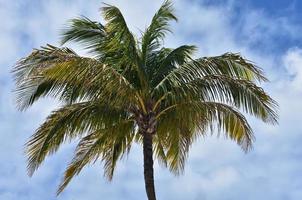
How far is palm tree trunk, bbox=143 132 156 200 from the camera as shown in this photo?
1820 centimetres

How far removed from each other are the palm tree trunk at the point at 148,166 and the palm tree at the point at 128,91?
0.03m

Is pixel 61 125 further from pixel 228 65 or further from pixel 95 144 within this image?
pixel 228 65

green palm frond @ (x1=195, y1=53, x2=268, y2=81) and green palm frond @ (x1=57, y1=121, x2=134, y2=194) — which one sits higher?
green palm frond @ (x1=195, y1=53, x2=268, y2=81)

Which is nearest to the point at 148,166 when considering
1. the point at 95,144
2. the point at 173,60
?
the point at 95,144

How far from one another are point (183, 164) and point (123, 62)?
4160 millimetres

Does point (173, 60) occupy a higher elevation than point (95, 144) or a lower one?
higher

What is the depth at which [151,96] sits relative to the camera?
1859 centimetres

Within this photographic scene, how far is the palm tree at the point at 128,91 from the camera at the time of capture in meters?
17.6

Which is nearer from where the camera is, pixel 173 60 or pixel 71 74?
pixel 71 74

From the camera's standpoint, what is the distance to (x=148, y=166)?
18.4 metres

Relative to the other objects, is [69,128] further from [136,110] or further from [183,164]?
[183,164]

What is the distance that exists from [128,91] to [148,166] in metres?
2.31

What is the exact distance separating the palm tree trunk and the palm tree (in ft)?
0.09

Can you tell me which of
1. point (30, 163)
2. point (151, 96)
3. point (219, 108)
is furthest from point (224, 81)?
point (30, 163)
